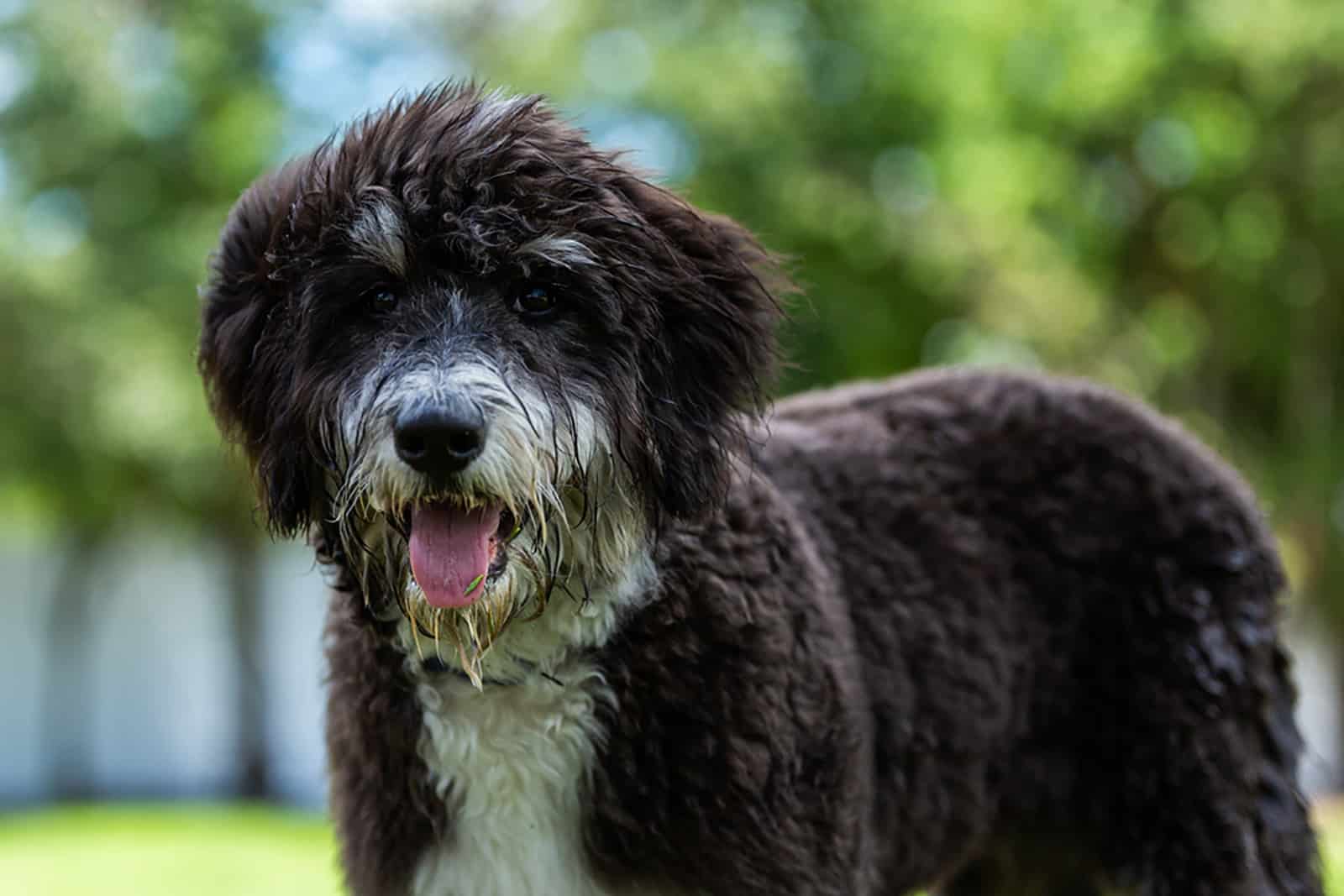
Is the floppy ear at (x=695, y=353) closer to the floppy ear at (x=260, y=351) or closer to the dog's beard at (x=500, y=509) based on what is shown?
the dog's beard at (x=500, y=509)

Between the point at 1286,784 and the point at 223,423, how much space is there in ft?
10.6

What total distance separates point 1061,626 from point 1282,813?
2.80 feet

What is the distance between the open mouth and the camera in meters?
3.23

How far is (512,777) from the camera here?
11.7 feet

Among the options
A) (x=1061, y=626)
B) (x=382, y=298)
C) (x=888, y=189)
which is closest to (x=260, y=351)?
(x=382, y=298)

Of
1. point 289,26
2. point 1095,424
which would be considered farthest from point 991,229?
point 1095,424

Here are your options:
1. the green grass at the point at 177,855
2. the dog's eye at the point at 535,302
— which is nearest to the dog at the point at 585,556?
the dog's eye at the point at 535,302

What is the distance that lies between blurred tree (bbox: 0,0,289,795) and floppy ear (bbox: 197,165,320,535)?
13.9m

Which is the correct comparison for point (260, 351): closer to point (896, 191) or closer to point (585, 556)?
point (585, 556)

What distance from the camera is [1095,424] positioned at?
475cm

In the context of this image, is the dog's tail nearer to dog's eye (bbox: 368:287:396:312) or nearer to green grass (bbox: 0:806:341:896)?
dog's eye (bbox: 368:287:396:312)

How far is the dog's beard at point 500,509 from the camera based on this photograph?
3.12 meters

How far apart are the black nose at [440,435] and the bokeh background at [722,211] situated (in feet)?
41.5

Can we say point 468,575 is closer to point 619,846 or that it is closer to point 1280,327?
point 619,846
